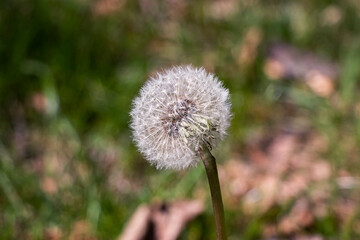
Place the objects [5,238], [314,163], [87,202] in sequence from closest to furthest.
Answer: [5,238] → [87,202] → [314,163]

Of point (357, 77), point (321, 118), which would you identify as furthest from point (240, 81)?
point (357, 77)

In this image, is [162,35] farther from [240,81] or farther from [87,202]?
[87,202]

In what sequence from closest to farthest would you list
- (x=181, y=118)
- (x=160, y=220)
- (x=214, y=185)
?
1. (x=214, y=185)
2. (x=181, y=118)
3. (x=160, y=220)

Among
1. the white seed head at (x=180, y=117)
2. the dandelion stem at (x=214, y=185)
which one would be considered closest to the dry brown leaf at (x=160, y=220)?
the white seed head at (x=180, y=117)

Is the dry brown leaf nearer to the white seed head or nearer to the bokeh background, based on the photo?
the bokeh background

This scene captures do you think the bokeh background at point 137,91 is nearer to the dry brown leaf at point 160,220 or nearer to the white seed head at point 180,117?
the dry brown leaf at point 160,220

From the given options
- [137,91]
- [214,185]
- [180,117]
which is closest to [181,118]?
[180,117]

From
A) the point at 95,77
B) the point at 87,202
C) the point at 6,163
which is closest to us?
the point at 87,202

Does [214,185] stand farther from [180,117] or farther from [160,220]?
[160,220]
